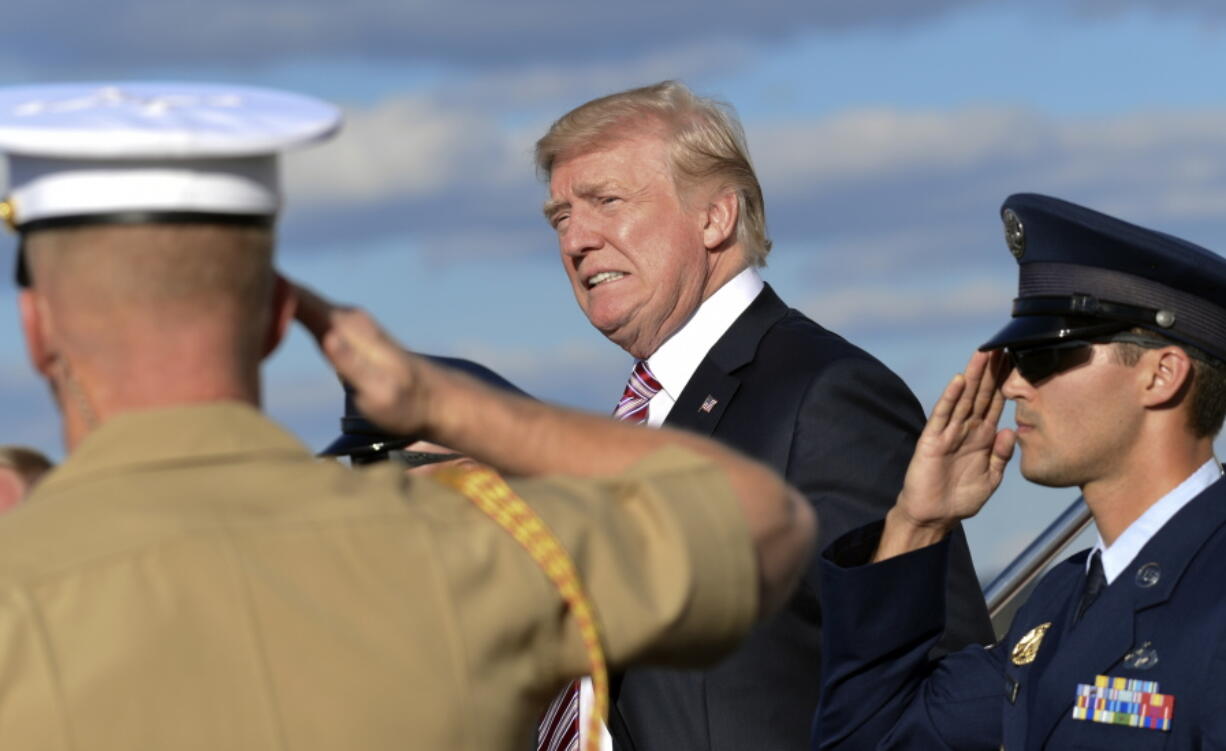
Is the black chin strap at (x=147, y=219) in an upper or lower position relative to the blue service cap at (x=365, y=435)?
upper

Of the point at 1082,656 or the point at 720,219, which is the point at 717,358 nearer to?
the point at 720,219

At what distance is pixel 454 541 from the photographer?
2.00 meters

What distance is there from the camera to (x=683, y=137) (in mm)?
5461

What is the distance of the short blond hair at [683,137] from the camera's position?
17.8ft

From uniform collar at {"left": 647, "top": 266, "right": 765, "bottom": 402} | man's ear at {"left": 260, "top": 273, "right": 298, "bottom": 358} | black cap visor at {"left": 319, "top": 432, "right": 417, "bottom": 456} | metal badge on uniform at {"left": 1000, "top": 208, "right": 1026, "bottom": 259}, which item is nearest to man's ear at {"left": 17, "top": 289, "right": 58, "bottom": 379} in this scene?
man's ear at {"left": 260, "top": 273, "right": 298, "bottom": 358}

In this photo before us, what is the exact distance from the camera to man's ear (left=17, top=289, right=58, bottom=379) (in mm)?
1965

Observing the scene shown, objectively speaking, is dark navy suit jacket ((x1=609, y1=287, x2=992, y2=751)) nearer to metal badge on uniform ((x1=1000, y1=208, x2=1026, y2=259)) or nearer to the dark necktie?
metal badge on uniform ((x1=1000, y1=208, x2=1026, y2=259))

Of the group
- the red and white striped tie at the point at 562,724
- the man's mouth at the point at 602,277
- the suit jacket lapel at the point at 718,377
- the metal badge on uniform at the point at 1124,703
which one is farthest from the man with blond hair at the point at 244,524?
the man's mouth at the point at 602,277

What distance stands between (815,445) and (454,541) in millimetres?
2728

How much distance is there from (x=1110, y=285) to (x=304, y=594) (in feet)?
7.55

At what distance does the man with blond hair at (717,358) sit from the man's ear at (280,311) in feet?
8.33

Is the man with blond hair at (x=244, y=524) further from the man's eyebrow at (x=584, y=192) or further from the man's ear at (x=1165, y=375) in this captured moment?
the man's eyebrow at (x=584, y=192)

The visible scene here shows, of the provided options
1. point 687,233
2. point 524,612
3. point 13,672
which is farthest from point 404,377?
point 687,233

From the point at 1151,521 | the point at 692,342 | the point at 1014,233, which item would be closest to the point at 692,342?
the point at 692,342
